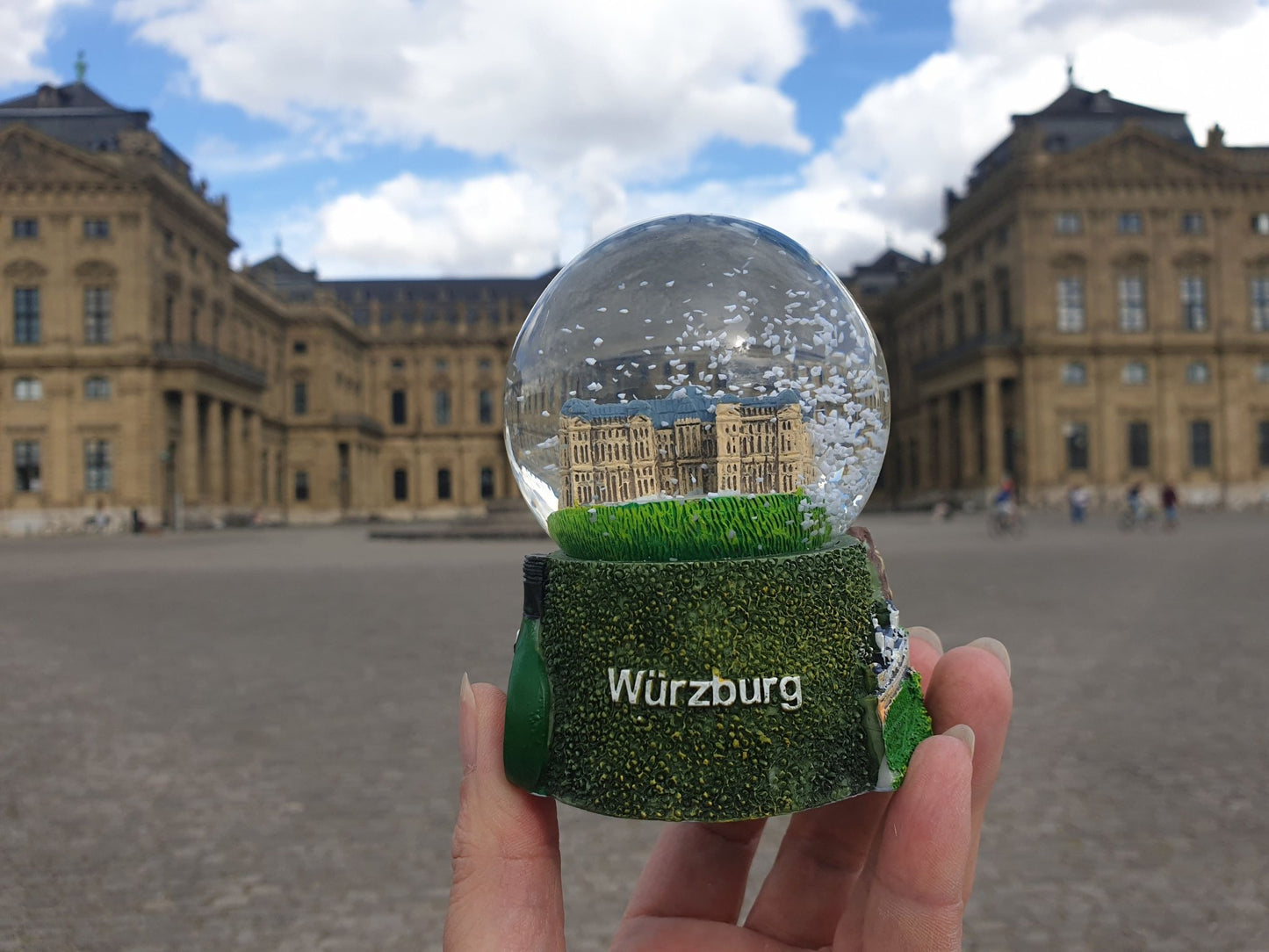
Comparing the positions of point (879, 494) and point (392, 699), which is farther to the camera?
point (879, 494)

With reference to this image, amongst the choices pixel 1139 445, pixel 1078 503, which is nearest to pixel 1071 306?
pixel 1139 445

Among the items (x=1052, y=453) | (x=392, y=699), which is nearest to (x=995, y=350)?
(x=1052, y=453)

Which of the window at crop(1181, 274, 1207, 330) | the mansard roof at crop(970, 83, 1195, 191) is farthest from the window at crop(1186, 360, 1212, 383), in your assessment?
the mansard roof at crop(970, 83, 1195, 191)

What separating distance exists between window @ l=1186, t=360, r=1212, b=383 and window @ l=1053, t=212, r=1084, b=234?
26.9 feet

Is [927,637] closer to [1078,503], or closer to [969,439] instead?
[1078,503]

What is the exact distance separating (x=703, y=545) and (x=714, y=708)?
0.88 feet

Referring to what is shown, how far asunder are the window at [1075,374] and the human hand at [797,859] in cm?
4634

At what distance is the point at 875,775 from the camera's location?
61.1 inches

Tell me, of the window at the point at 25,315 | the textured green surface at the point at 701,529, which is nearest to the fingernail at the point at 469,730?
the textured green surface at the point at 701,529

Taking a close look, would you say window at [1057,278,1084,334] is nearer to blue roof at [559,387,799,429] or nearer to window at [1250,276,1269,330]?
window at [1250,276,1269,330]

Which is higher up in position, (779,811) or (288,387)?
(288,387)

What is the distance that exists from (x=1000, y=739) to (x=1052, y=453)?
45426mm

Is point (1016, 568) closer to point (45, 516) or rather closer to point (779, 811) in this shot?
point (779, 811)

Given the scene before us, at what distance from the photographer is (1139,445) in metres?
43.6
